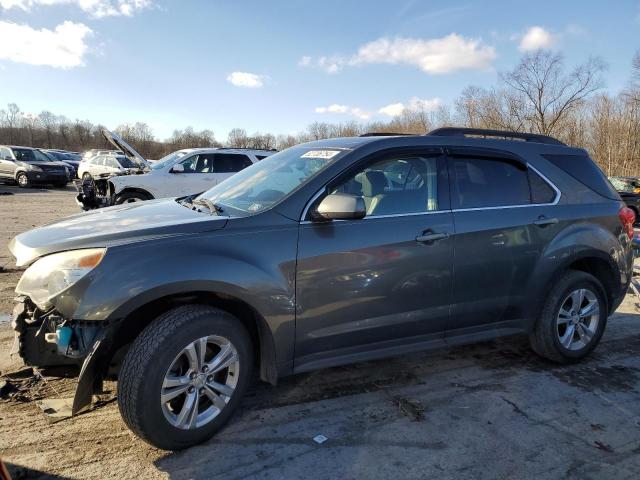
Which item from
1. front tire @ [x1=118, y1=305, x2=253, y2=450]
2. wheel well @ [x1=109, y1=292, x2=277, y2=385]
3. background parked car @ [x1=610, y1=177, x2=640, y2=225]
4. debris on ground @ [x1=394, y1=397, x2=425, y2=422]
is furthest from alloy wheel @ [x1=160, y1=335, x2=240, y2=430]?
background parked car @ [x1=610, y1=177, x2=640, y2=225]

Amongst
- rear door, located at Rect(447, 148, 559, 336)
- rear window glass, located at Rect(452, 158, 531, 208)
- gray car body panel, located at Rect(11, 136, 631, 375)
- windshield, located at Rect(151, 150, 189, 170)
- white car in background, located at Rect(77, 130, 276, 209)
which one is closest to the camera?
gray car body panel, located at Rect(11, 136, 631, 375)

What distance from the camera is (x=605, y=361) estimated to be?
4.21 m

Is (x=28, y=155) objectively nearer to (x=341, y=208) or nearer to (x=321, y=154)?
(x=321, y=154)

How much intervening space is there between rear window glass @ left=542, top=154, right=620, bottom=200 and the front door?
1.32 metres

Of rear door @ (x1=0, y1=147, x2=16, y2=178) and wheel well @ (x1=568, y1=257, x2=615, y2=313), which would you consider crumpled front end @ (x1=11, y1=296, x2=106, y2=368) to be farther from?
rear door @ (x1=0, y1=147, x2=16, y2=178)

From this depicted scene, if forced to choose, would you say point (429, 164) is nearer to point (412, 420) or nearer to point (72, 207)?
point (412, 420)

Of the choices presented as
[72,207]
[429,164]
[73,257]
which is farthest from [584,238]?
[72,207]

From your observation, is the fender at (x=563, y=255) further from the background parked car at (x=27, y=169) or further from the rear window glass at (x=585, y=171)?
the background parked car at (x=27, y=169)

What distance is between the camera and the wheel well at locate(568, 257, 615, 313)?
13.6ft

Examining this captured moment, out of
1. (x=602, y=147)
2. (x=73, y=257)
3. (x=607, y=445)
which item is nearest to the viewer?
(x=73, y=257)

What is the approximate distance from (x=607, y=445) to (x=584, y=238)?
5.68 feet

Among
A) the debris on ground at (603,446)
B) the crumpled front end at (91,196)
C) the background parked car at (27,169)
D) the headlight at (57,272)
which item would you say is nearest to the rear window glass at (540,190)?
the debris on ground at (603,446)

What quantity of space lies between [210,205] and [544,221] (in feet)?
8.75

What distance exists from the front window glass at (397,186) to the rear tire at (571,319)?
1.48 m
